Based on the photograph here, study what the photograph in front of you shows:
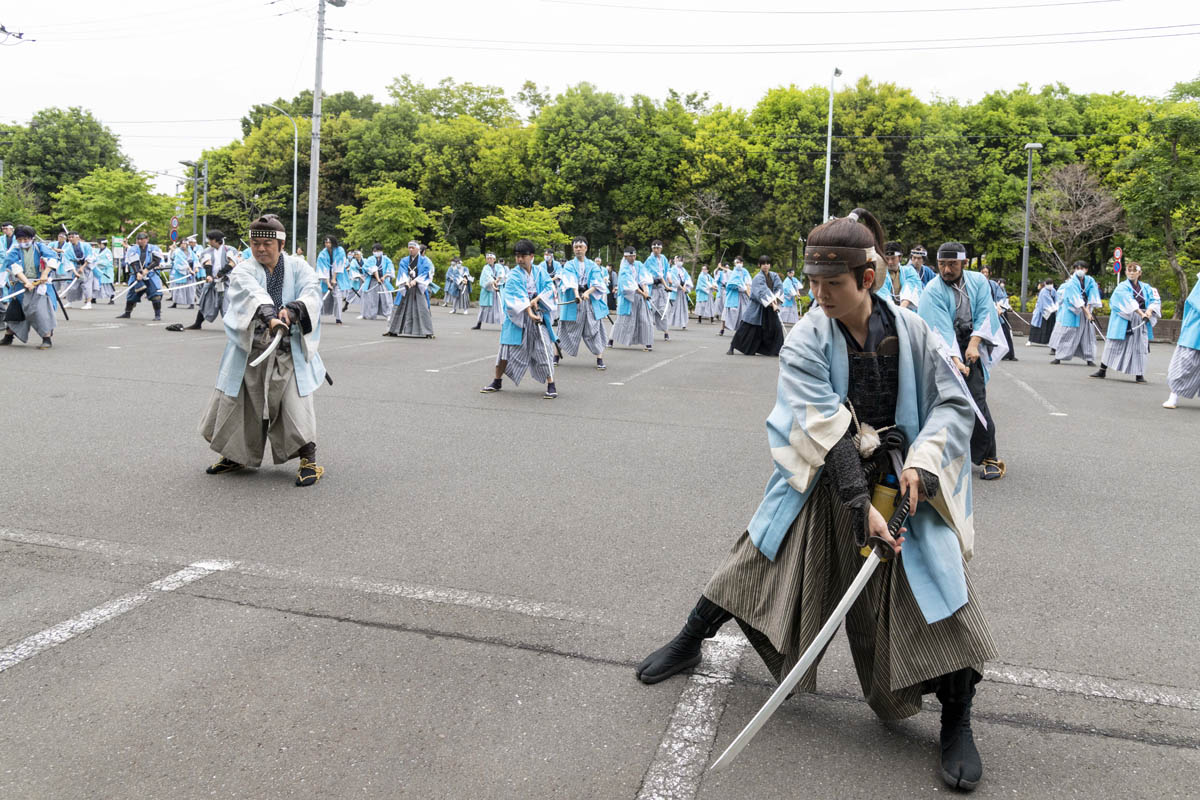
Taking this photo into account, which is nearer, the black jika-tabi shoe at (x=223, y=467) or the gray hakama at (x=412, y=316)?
the black jika-tabi shoe at (x=223, y=467)

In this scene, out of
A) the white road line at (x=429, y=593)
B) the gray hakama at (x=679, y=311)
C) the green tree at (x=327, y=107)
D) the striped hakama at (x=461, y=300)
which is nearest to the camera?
the white road line at (x=429, y=593)

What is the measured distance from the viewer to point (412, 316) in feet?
65.2

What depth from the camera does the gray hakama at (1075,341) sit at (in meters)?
18.1

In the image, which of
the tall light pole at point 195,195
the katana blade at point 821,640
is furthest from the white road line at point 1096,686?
the tall light pole at point 195,195

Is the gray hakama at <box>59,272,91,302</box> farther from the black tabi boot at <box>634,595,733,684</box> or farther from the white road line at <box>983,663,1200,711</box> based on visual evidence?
the white road line at <box>983,663,1200,711</box>

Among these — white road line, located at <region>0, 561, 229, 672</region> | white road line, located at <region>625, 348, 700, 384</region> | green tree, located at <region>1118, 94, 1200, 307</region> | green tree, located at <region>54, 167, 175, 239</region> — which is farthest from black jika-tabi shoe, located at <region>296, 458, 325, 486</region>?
green tree, located at <region>54, 167, 175, 239</region>

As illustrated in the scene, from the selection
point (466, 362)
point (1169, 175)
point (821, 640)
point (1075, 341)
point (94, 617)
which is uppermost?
point (1169, 175)

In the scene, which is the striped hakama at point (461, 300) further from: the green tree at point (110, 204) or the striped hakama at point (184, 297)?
the green tree at point (110, 204)

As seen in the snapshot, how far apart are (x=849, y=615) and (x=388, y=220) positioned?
43004 mm

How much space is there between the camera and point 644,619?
4.11 m

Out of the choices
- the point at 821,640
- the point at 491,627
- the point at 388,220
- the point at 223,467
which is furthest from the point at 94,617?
the point at 388,220

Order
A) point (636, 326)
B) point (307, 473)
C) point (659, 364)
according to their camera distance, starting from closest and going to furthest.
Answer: point (307, 473) < point (659, 364) < point (636, 326)

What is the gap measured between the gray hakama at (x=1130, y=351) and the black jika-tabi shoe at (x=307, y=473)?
43.1 ft

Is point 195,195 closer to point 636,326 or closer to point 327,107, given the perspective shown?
point 327,107
